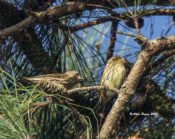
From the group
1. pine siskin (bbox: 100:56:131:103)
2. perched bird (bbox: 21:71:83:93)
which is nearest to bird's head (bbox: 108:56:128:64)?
pine siskin (bbox: 100:56:131:103)

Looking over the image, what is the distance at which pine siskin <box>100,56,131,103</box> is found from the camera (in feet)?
4.64

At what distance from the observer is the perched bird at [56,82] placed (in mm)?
1286

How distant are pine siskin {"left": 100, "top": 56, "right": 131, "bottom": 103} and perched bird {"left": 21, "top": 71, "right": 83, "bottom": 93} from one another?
0.22 ft

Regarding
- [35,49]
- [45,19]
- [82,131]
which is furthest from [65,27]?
[82,131]

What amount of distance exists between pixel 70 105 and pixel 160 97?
0.23 meters

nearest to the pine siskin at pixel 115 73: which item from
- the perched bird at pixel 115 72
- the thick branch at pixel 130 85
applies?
the perched bird at pixel 115 72

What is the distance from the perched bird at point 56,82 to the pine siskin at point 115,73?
0.22 ft

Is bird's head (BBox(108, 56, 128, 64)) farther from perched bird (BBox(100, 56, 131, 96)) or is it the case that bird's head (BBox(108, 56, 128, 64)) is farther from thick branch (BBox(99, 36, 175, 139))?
thick branch (BBox(99, 36, 175, 139))

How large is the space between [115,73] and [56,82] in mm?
165

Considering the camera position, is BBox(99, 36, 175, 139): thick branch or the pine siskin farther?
the pine siskin

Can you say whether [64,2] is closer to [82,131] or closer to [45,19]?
[45,19]

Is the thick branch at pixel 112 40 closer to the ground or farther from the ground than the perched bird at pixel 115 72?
farther from the ground

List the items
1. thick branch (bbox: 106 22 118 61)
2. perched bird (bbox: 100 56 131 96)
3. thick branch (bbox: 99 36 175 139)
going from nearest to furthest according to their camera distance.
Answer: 1. thick branch (bbox: 99 36 175 139)
2. perched bird (bbox: 100 56 131 96)
3. thick branch (bbox: 106 22 118 61)

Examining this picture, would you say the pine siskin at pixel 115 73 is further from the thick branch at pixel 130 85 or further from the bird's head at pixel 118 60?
the thick branch at pixel 130 85
